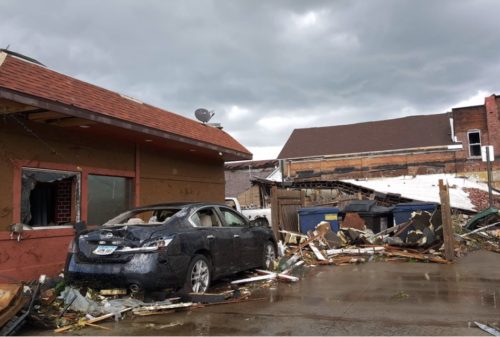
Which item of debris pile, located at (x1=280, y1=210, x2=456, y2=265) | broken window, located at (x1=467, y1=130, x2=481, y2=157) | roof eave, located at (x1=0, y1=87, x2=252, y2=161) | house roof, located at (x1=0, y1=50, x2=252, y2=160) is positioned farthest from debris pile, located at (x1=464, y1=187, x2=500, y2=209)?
roof eave, located at (x1=0, y1=87, x2=252, y2=161)

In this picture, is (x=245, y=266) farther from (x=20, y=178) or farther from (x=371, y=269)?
(x=20, y=178)

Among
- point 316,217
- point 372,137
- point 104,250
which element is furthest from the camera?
point 372,137

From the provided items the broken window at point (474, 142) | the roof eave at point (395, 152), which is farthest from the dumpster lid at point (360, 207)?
the broken window at point (474, 142)

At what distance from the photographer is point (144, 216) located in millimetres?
8828

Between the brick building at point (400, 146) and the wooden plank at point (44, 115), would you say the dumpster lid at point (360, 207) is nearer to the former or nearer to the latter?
the wooden plank at point (44, 115)

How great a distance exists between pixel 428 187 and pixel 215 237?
23.3m

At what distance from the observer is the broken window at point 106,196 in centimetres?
1066

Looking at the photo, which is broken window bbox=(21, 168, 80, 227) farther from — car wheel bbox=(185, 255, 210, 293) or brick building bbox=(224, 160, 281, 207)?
brick building bbox=(224, 160, 281, 207)

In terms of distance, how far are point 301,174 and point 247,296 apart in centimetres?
3312

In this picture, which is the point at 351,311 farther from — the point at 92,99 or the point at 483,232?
the point at 483,232

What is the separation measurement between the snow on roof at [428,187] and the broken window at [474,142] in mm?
2141

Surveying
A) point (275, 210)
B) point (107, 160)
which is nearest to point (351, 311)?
point (107, 160)

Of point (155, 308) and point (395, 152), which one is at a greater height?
point (395, 152)

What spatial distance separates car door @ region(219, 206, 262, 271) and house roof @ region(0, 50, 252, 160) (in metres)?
2.82
